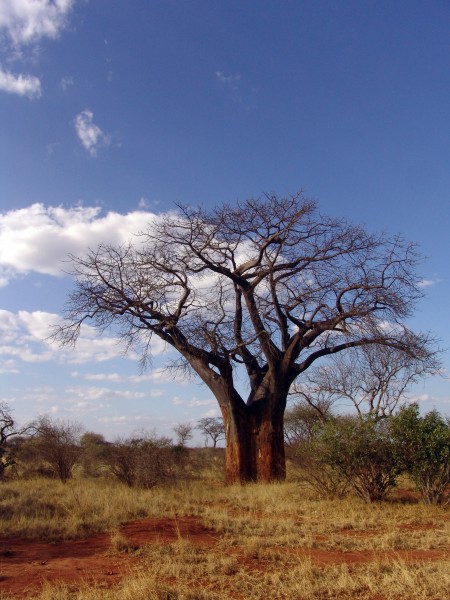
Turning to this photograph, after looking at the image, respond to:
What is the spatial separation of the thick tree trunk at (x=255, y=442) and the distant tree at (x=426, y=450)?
4116mm

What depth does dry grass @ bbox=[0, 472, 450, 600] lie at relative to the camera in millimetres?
4789

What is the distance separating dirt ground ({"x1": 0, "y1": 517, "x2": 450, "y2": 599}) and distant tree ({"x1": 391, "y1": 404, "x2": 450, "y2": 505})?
3.53 m

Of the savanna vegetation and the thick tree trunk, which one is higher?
the thick tree trunk

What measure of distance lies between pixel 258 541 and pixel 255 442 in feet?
23.9

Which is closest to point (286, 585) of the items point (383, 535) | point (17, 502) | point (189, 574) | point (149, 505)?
point (189, 574)

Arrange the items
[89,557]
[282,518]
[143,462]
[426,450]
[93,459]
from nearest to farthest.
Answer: [89,557], [282,518], [426,450], [143,462], [93,459]

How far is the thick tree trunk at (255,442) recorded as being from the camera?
1371cm

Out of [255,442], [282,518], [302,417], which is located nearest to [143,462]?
[255,442]

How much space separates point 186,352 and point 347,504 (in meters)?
5.74

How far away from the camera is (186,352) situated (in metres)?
14.1

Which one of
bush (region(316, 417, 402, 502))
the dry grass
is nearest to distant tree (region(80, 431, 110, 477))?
the dry grass

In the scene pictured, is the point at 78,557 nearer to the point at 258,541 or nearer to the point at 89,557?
the point at 89,557

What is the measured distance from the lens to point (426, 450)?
996 centimetres

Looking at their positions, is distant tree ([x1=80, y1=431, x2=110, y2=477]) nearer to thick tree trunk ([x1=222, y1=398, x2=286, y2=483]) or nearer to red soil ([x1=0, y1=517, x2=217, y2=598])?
thick tree trunk ([x1=222, y1=398, x2=286, y2=483])
